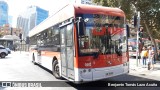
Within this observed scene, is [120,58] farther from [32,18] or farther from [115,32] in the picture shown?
[32,18]

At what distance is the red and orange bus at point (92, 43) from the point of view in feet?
33.0

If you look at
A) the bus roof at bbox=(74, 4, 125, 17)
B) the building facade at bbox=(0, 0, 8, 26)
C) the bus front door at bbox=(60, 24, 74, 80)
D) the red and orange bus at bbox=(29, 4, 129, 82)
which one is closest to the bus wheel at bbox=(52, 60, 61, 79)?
the red and orange bus at bbox=(29, 4, 129, 82)

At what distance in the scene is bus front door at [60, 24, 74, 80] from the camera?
34.7 feet

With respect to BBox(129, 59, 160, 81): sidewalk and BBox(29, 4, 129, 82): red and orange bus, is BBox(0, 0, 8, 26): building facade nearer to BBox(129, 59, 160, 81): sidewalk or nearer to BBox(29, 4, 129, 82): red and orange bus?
BBox(129, 59, 160, 81): sidewalk

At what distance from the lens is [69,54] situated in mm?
10883

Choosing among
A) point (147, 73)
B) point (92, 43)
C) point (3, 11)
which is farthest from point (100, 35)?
point (3, 11)

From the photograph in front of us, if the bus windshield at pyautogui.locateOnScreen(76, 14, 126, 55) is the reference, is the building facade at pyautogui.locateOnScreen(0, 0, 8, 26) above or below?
above

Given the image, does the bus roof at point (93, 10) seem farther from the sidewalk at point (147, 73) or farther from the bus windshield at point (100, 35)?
Result: the sidewalk at point (147, 73)

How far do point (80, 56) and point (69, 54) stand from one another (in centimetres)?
94

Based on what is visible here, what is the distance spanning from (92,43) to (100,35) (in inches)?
19.3

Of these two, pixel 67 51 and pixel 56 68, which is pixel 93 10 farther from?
pixel 56 68

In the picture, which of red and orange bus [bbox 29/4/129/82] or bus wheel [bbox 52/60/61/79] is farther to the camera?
bus wheel [bbox 52/60/61/79]

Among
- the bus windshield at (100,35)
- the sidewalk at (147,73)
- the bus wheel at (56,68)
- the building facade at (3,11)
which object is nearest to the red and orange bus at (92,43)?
the bus windshield at (100,35)

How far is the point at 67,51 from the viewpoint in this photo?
11141 millimetres
